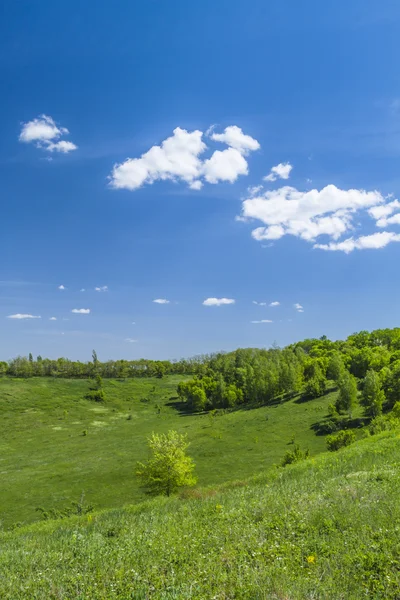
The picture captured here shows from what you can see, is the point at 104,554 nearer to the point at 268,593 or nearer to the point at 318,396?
the point at 268,593

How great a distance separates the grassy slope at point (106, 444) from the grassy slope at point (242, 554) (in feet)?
170

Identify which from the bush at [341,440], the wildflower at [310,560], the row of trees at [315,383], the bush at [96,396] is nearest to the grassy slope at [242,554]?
the wildflower at [310,560]

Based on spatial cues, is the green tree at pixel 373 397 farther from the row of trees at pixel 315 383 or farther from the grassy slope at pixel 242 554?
the grassy slope at pixel 242 554

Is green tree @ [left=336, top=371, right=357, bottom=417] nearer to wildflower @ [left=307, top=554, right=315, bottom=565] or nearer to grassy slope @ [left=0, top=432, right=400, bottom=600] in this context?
grassy slope @ [left=0, top=432, right=400, bottom=600]

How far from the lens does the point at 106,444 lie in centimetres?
10600

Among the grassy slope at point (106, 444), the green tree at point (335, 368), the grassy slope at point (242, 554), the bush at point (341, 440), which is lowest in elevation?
the grassy slope at point (106, 444)

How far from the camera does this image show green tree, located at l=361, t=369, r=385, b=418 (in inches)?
Answer: 3541

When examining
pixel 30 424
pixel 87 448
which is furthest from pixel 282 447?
pixel 30 424

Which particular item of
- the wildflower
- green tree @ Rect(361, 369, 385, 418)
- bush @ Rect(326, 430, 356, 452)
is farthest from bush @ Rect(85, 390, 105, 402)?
the wildflower

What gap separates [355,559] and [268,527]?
3.06 metres

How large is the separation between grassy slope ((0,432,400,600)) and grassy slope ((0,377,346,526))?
51945 mm

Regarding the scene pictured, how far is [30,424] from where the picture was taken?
140625mm

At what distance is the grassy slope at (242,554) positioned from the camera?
24.6 feet

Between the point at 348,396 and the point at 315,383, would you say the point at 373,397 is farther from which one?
the point at 315,383
